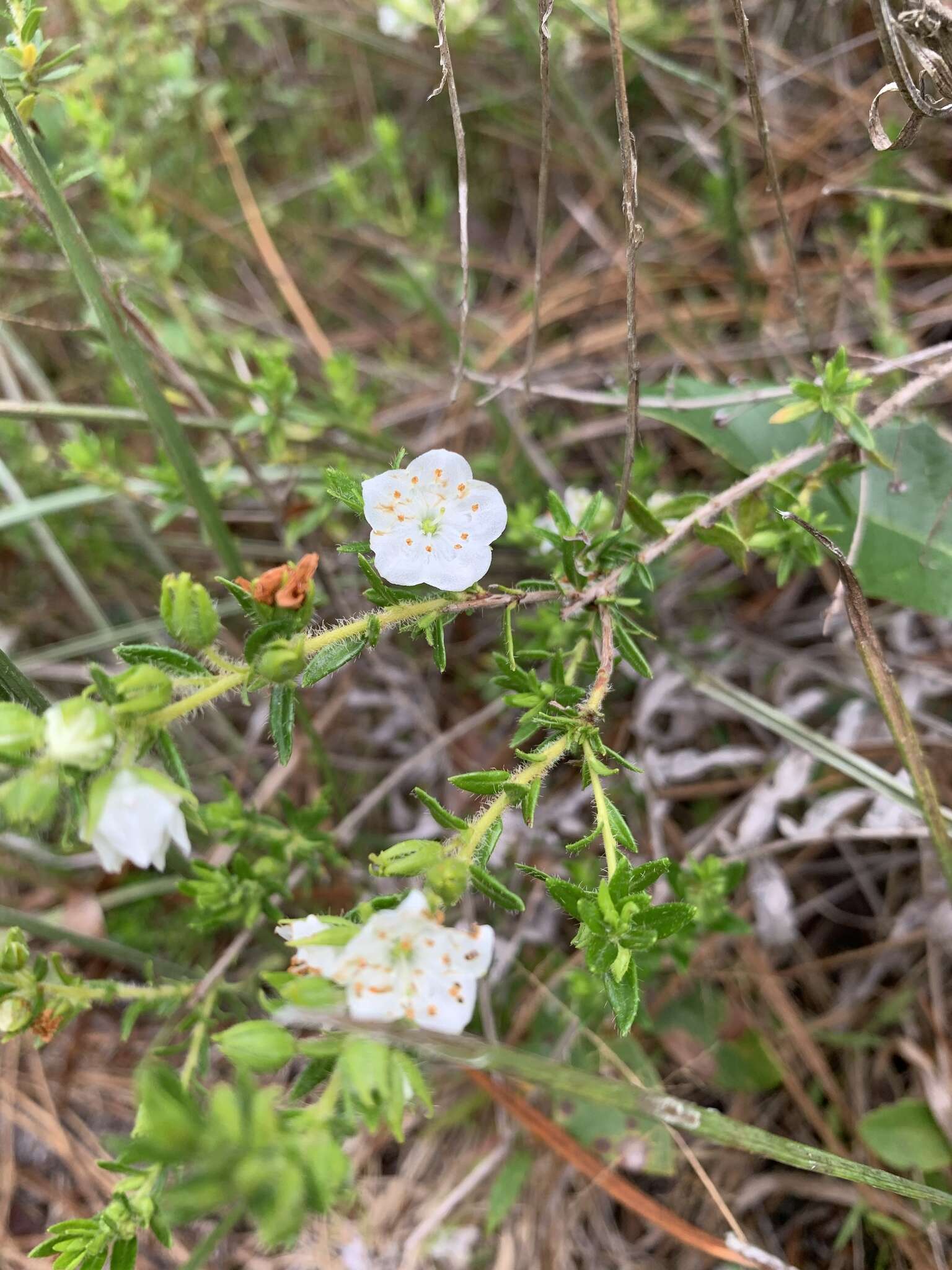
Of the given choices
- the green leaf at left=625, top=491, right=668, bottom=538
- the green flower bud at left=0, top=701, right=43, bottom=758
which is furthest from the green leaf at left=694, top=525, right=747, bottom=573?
the green flower bud at left=0, top=701, right=43, bottom=758

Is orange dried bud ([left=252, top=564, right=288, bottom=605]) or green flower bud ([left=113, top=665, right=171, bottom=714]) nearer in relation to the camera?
green flower bud ([left=113, top=665, right=171, bottom=714])

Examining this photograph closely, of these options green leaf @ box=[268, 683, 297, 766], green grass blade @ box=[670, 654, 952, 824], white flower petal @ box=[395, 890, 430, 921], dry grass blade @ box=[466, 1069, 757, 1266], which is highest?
green leaf @ box=[268, 683, 297, 766]

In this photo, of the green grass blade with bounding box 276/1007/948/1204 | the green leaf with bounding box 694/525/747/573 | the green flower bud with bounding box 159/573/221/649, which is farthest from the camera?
the green leaf with bounding box 694/525/747/573

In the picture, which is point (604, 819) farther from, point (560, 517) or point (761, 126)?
point (761, 126)

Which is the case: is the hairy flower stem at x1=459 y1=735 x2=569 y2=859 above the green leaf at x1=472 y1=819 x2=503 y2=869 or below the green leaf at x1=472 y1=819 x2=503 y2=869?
above

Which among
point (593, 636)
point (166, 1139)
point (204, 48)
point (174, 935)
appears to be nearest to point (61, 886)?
point (174, 935)

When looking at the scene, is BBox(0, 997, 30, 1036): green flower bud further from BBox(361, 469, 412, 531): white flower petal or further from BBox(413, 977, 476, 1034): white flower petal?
BBox(361, 469, 412, 531): white flower petal

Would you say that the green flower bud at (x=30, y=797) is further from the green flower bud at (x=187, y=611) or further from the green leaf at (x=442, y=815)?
the green leaf at (x=442, y=815)
